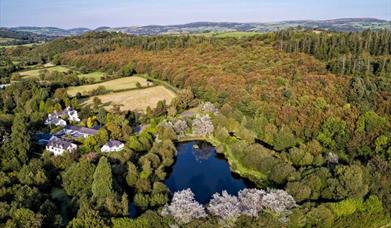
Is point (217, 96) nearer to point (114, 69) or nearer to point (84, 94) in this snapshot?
point (84, 94)

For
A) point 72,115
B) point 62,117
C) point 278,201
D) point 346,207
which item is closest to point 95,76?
point 72,115

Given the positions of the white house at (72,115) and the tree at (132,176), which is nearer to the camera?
the tree at (132,176)

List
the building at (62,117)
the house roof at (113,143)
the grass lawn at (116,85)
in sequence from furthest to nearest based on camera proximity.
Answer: the grass lawn at (116,85), the building at (62,117), the house roof at (113,143)

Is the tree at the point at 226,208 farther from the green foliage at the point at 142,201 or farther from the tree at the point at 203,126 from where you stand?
the tree at the point at 203,126

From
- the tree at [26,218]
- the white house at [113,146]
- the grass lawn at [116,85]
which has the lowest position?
the white house at [113,146]

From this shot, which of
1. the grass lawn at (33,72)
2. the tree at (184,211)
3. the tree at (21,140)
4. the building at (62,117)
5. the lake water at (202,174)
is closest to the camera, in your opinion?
the tree at (184,211)

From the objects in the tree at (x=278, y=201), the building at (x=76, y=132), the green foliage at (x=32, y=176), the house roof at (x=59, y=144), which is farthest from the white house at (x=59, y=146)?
the tree at (x=278, y=201)

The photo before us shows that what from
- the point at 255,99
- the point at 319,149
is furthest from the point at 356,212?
the point at 255,99
